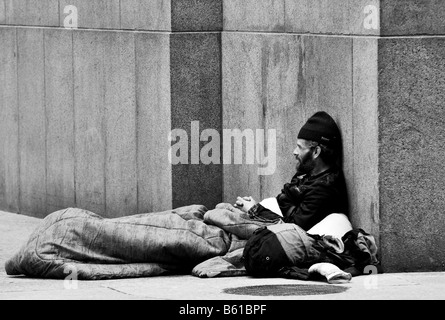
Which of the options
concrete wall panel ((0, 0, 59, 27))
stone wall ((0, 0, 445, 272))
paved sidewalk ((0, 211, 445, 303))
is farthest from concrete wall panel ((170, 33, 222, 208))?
concrete wall panel ((0, 0, 59, 27))

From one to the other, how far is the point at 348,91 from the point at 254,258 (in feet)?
4.08

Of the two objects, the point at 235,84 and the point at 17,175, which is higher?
the point at 235,84

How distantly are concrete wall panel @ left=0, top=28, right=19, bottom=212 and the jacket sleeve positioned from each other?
4.75 m

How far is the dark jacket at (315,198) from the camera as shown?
7.87m

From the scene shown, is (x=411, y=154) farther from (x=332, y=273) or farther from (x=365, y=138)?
(x=332, y=273)

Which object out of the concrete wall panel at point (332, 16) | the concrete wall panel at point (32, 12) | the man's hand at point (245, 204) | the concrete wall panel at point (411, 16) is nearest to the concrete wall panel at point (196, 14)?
the concrete wall panel at point (332, 16)

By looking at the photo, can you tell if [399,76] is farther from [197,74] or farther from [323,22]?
[197,74]

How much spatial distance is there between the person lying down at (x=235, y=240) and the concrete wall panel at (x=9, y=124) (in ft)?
13.4

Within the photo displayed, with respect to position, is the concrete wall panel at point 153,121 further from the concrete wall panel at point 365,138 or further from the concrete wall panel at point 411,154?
the concrete wall panel at point 411,154

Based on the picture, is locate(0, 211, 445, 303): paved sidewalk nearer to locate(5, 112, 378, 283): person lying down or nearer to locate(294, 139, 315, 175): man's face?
locate(5, 112, 378, 283): person lying down

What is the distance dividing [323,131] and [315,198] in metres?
0.45

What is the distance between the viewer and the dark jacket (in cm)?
787

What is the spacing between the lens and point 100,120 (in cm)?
1060
